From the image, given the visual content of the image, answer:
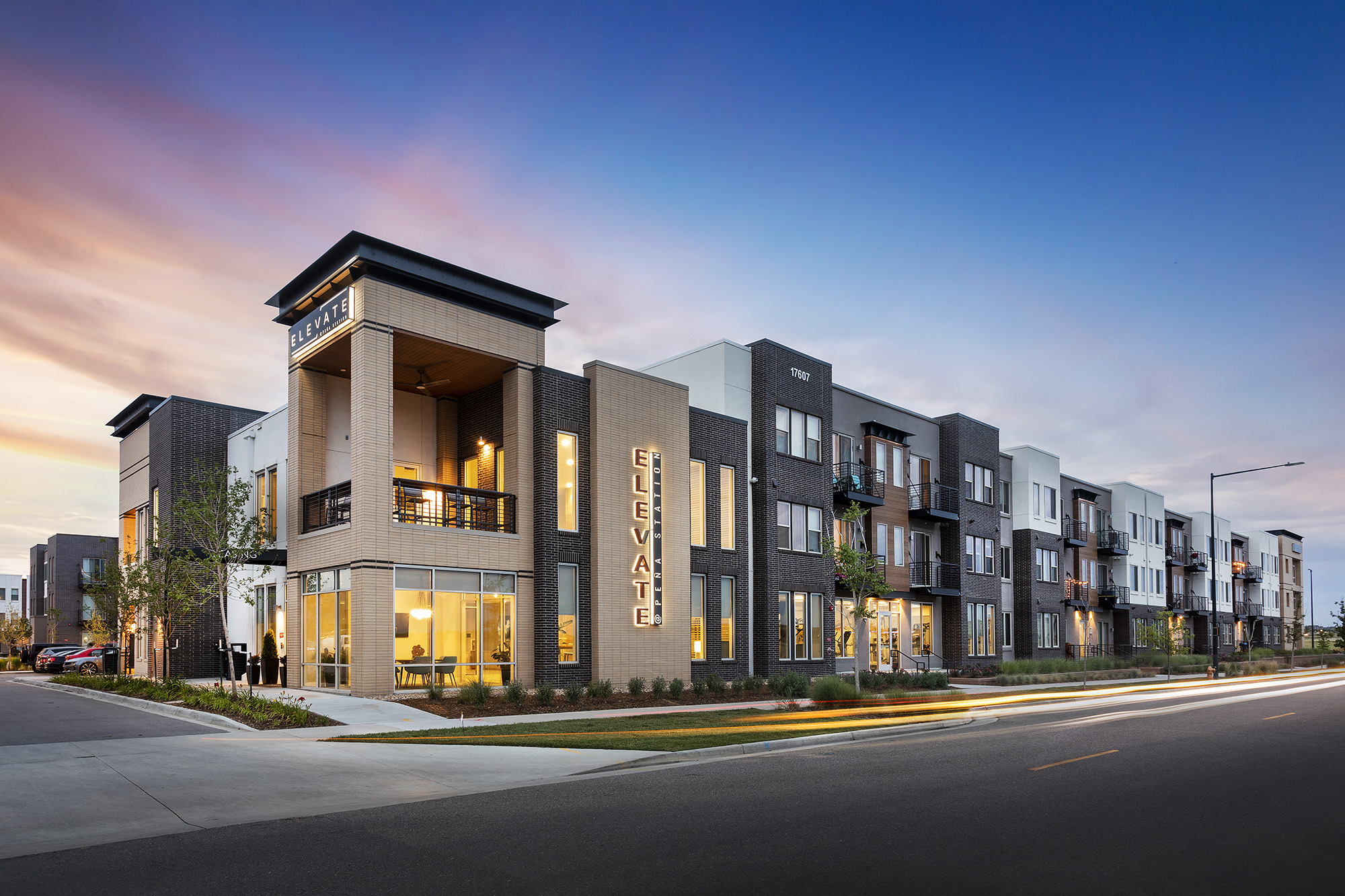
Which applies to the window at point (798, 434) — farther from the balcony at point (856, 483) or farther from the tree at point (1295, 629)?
the tree at point (1295, 629)

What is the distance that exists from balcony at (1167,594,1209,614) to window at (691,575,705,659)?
5358 cm

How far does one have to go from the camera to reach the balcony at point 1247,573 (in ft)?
280

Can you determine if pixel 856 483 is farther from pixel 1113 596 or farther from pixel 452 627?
pixel 1113 596

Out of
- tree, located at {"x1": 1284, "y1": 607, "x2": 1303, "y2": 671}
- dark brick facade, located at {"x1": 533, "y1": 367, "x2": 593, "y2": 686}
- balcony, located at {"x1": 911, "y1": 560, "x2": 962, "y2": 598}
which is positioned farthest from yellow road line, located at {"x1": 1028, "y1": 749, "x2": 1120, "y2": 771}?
tree, located at {"x1": 1284, "y1": 607, "x2": 1303, "y2": 671}

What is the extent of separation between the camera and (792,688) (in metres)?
28.6

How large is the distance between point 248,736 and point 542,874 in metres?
11.4

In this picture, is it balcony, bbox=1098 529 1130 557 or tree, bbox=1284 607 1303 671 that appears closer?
balcony, bbox=1098 529 1130 557

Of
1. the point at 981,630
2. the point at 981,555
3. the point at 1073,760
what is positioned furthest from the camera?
the point at 981,555

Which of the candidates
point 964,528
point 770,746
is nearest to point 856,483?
point 964,528

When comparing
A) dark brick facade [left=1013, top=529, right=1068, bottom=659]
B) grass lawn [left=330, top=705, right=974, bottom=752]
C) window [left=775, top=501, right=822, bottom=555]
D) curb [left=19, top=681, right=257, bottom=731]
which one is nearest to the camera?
grass lawn [left=330, top=705, right=974, bottom=752]

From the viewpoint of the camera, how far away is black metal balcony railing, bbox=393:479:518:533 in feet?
86.3

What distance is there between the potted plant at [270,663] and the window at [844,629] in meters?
21.2

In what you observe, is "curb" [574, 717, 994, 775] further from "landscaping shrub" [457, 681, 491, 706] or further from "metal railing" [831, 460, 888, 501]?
"metal railing" [831, 460, 888, 501]

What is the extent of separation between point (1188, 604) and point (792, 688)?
63147 mm
